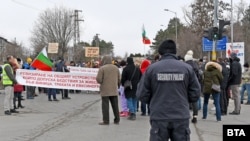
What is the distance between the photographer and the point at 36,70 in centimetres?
1950

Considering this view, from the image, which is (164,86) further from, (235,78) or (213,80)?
(235,78)

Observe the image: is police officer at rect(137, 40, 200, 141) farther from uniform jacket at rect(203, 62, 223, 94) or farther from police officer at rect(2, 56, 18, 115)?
police officer at rect(2, 56, 18, 115)

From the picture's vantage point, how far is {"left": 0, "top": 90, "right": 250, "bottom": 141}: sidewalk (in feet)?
35.3

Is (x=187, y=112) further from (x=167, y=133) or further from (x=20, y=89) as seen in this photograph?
(x=20, y=89)

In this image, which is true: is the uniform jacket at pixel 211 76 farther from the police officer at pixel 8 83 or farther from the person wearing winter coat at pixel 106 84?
the police officer at pixel 8 83

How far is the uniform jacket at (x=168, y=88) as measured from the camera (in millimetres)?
6074

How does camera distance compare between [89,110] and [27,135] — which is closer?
[27,135]

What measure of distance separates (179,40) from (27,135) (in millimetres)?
75373

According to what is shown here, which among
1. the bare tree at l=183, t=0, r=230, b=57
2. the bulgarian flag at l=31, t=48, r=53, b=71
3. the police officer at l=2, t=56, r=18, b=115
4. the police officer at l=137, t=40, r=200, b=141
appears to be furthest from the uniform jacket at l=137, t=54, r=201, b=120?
the bare tree at l=183, t=0, r=230, b=57

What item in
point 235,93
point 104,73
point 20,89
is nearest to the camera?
point 104,73

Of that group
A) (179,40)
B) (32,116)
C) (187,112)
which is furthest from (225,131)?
(179,40)

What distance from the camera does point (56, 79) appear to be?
65.6 feet

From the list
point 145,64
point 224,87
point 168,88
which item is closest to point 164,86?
point 168,88

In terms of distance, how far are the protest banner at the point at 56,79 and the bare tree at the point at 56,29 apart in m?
62.6
